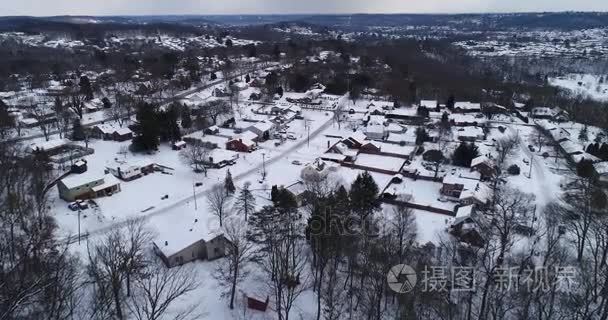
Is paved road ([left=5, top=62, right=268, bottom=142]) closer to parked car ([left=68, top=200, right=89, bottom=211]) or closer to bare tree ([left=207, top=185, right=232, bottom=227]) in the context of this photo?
parked car ([left=68, top=200, right=89, bottom=211])

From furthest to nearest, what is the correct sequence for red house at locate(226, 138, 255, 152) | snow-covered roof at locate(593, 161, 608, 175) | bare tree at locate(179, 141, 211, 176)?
red house at locate(226, 138, 255, 152) → bare tree at locate(179, 141, 211, 176) → snow-covered roof at locate(593, 161, 608, 175)

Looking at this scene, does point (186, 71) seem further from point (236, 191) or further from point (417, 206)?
point (417, 206)

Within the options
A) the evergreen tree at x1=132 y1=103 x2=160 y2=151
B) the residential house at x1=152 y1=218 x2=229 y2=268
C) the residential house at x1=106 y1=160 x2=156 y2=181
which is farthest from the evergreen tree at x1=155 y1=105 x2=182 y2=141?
the residential house at x1=152 y1=218 x2=229 y2=268

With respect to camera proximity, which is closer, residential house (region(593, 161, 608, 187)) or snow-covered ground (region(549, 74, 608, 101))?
residential house (region(593, 161, 608, 187))

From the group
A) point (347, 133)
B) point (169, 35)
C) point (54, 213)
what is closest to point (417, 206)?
point (347, 133)

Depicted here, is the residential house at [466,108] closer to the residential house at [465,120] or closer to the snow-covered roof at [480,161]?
the residential house at [465,120]

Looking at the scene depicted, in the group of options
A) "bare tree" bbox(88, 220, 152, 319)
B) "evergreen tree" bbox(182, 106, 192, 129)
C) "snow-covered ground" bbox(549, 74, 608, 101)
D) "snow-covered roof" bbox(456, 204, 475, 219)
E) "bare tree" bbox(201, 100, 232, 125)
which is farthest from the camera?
"snow-covered ground" bbox(549, 74, 608, 101)

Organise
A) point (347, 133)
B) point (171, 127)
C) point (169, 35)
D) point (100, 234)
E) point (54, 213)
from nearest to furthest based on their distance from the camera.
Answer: point (100, 234)
point (54, 213)
point (171, 127)
point (347, 133)
point (169, 35)
